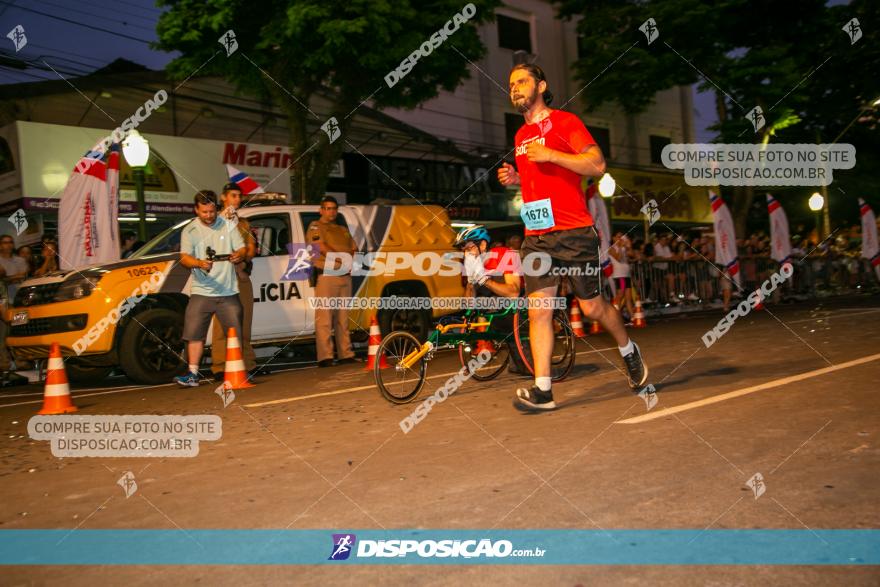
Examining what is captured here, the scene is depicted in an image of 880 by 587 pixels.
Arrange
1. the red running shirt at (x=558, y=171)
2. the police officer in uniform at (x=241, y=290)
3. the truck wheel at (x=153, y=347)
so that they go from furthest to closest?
the police officer in uniform at (x=241, y=290) → the truck wheel at (x=153, y=347) → the red running shirt at (x=558, y=171)

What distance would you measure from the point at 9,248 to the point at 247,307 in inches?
186

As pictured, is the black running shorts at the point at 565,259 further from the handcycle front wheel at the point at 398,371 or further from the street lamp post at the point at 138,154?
the street lamp post at the point at 138,154

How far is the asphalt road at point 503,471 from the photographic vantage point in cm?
303

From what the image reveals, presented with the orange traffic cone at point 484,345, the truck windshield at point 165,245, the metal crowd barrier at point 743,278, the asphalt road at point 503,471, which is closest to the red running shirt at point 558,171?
the asphalt road at point 503,471

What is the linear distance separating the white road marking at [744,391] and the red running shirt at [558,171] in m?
1.42

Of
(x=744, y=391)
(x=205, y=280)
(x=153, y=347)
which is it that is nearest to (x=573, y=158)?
(x=744, y=391)

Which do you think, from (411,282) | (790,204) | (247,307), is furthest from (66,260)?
(790,204)

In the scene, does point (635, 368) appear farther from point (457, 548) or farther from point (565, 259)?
point (457, 548)

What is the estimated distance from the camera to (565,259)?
5.73 m

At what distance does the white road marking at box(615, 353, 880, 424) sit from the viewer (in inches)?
210

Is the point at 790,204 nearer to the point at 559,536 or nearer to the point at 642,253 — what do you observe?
the point at 642,253

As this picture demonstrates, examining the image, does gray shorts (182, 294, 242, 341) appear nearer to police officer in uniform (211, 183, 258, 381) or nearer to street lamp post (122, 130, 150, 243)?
police officer in uniform (211, 183, 258, 381)

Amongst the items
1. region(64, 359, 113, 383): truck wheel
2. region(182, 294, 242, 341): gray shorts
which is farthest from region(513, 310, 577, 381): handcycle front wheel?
region(64, 359, 113, 383): truck wheel

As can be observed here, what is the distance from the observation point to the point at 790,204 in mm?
36625
